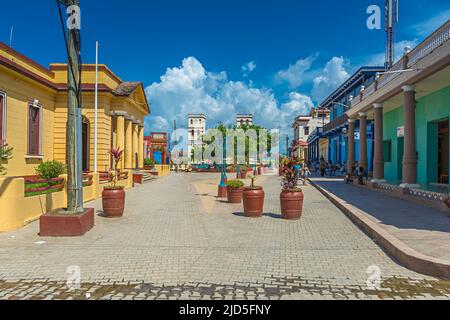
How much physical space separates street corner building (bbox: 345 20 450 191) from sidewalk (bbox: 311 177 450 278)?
1.49 m

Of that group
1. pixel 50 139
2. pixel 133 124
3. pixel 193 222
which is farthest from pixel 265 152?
pixel 193 222

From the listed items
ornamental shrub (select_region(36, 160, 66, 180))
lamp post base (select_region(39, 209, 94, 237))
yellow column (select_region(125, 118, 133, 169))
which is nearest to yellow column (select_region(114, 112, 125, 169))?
yellow column (select_region(125, 118, 133, 169))

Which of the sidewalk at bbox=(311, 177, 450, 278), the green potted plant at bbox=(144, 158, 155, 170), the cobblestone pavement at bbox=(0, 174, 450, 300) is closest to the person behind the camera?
the cobblestone pavement at bbox=(0, 174, 450, 300)

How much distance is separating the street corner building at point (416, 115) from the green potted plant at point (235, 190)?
5715 millimetres

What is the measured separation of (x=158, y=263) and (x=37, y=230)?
13.0 ft

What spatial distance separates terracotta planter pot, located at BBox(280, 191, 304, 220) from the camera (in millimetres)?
9406

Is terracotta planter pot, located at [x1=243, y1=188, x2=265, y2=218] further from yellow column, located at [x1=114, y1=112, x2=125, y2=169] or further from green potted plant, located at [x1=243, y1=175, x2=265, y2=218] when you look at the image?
yellow column, located at [x1=114, y1=112, x2=125, y2=169]

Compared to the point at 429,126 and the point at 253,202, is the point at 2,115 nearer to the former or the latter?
the point at 253,202

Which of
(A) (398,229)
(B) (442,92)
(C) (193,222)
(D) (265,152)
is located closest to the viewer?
(A) (398,229)

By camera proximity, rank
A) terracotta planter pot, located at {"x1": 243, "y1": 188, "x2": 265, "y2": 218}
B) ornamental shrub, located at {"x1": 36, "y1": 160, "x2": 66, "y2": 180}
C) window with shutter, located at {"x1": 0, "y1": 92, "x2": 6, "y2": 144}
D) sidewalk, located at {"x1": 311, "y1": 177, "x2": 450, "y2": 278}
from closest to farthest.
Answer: sidewalk, located at {"x1": 311, "y1": 177, "x2": 450, "y2": 278}
terracotta planter pot, located at {"x1": 243, "y1": 188, "x2": 265, "y2": 218}
ornamental shrub, located at {"x1": 36, "y1": 160, "x2": 66, "y2": 180}
window with shutter, located at {"x1": 0, "y1": 92, "x2": 6, "y2": 144}

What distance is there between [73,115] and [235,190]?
6478 mm

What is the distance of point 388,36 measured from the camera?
24844 mm

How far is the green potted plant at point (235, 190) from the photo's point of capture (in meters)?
12.9

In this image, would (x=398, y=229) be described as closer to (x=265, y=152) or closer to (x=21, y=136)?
(x=21, y=136)
